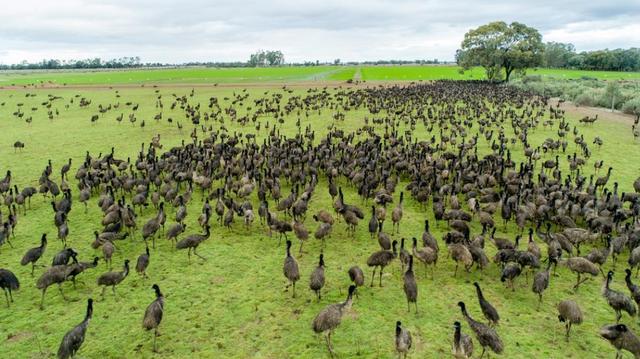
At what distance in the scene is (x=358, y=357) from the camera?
9.64 meters

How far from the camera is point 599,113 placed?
4878cm

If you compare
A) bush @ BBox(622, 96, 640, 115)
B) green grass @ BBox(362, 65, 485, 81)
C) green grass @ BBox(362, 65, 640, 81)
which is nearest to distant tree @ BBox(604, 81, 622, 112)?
bush @ BBox(622, 96, 640, 115)

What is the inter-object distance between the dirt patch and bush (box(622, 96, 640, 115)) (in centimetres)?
55

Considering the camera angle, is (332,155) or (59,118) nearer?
(332,155)

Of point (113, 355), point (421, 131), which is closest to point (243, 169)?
point (113, 355)

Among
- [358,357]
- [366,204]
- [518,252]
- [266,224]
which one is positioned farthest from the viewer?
[366,204]

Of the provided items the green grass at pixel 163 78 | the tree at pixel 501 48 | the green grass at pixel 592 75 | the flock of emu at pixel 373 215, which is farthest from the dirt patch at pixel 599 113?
the green grass at pixel 163 78

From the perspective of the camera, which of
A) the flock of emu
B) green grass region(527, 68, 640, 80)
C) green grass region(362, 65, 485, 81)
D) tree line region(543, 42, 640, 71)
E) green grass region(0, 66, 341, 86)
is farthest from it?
tree line region(543, 42, 640, 71)

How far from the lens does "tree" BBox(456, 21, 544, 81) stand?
289 feet

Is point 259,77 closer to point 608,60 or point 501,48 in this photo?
point 501,48

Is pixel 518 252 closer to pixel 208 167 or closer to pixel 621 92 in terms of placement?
pixel 208 167

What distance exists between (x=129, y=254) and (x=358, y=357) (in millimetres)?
9061

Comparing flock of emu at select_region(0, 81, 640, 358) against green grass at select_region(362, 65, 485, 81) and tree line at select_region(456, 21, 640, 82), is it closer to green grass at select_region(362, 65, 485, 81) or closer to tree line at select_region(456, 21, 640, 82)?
tree line at select_region(456, 21, 640, 82)

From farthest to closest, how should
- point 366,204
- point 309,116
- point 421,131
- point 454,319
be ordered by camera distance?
1. point 309,116
2. point 421,131
3. point 366,204
4. point 454,319
